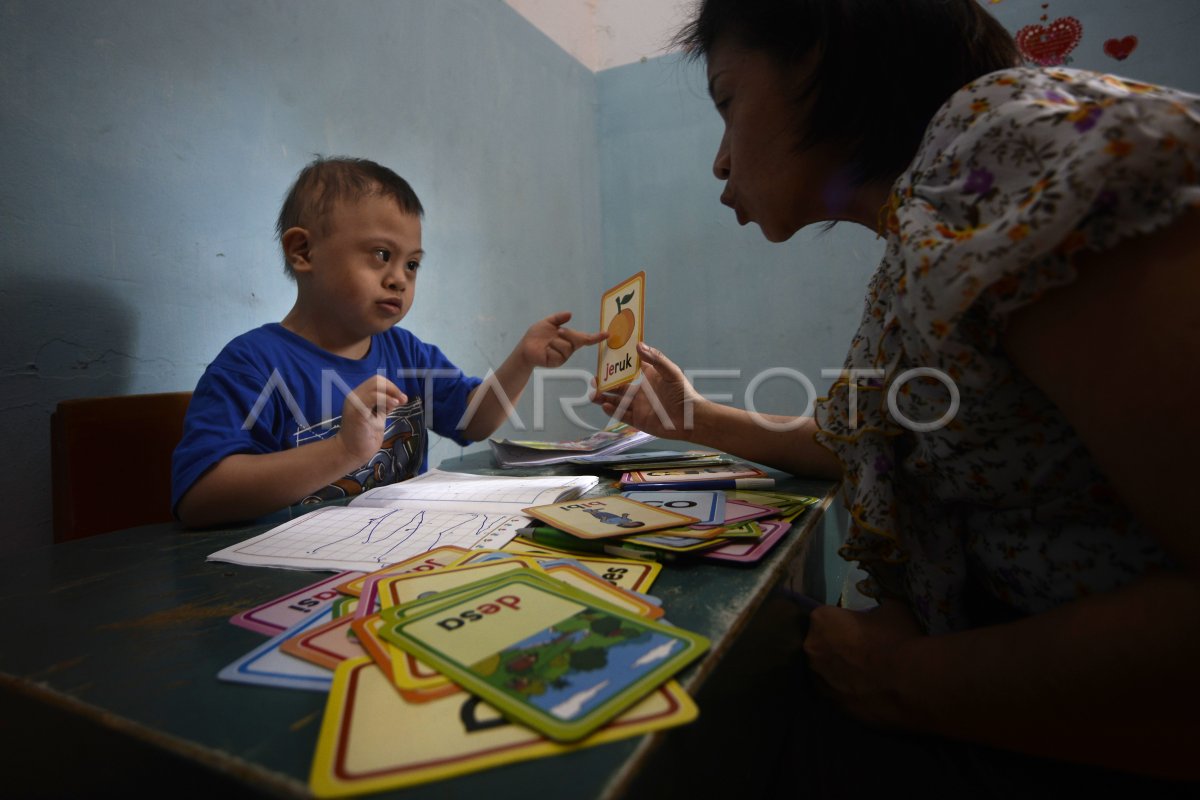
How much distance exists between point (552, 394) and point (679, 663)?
6.03ft

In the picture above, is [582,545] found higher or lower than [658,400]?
lower

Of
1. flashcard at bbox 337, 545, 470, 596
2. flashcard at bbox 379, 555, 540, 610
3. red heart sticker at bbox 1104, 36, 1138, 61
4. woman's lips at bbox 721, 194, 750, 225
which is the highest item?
red heart sticker at bbox 1104, 36, 1138, 61

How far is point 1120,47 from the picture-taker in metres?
1.69

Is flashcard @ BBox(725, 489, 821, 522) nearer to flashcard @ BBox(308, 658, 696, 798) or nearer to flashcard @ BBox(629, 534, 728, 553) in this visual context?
flashcard @ BBox(629, 534, 728, 553)

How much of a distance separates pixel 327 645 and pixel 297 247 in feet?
2.96

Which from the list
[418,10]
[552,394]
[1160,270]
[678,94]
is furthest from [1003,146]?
[678,94]

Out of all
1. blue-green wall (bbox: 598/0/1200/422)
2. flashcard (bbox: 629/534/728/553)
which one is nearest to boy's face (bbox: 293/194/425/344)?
flashcard (bbox: 629/534/728/553)

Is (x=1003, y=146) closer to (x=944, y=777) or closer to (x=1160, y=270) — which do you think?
(x=1160, y=270)

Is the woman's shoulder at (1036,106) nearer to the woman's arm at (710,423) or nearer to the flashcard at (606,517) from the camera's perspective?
the flashcard at (606,517)

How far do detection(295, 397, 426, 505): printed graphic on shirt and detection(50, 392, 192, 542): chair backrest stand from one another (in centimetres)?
19

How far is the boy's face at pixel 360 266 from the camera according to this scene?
1034 millimetres

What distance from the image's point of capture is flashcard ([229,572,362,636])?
40cm

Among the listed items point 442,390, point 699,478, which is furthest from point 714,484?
point 442,390

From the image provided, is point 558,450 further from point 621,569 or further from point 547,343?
point 621,569
